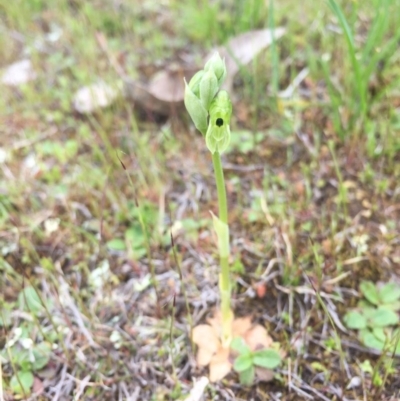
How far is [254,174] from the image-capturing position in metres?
1.57

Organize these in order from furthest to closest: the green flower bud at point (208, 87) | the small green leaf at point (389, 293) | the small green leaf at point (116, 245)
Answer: the small green leaf at point (116, 245) < the small green leaf at point (389, 293) < the green flower bud at point (208, 87)

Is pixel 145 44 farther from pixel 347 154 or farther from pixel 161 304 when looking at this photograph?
pixel 161 304

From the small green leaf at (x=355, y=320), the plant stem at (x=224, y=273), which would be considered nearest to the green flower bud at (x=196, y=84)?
the plant stem at (x=224, y=273)

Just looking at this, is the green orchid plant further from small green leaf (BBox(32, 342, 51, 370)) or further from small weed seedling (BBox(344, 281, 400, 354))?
small green leaf (BBox(32, 342, 51, 370))

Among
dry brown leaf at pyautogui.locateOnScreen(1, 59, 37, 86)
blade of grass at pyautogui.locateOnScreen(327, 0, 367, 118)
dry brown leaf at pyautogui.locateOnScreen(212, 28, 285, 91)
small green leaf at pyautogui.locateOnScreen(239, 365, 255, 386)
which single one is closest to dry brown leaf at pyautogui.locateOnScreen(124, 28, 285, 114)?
dry brown leaf at pyautogui.locateOnScreen(212, 28, 285, 91)

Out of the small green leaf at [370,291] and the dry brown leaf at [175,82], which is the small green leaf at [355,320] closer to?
the small green leaf at [370,291]

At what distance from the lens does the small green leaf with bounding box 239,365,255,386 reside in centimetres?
106

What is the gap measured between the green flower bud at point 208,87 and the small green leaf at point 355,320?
0.70 meters

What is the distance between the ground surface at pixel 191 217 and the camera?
1.12 metres

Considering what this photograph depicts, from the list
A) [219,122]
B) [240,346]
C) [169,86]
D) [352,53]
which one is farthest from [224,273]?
[169,86]

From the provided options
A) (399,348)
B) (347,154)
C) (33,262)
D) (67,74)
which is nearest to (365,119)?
(347,154)

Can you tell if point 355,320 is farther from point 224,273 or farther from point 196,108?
point 196,108

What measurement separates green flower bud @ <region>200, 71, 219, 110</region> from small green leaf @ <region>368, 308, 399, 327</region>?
73cm

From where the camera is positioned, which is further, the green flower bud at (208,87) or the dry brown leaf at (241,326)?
the dry brown leaf at (241,326)
